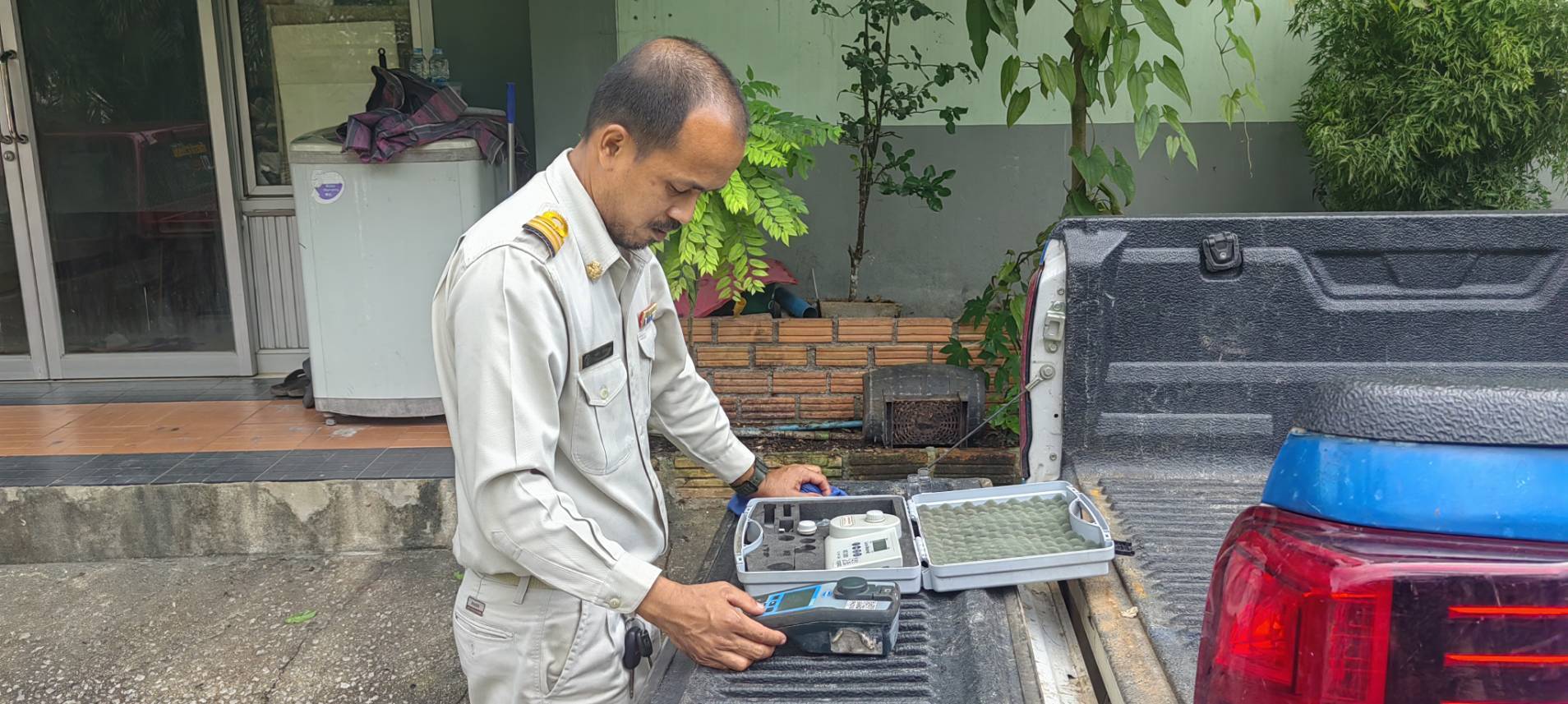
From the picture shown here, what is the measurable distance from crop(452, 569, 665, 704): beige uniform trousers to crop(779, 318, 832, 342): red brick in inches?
111

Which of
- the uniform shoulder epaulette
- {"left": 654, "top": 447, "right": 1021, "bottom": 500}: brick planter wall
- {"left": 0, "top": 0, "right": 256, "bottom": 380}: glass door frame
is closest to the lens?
the uniform shoulder epaulette

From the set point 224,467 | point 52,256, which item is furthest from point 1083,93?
point 52,256

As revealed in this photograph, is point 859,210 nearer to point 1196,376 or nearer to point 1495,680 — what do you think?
point 1196,376

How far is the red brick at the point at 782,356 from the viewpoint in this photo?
15.4ft

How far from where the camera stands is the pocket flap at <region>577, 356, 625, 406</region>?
5.90 ft

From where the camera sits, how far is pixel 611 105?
1.76 meters

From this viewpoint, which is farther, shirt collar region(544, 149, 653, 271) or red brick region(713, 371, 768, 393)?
red brick region(713, 371, 768, 393)

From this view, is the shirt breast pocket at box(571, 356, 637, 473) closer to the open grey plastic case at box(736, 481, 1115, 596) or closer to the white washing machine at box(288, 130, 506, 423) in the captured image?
the open grey plastic case at box(736, 481, 1115, 596)

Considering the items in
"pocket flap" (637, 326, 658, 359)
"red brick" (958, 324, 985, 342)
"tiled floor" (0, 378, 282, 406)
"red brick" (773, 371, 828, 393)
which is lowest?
"tiled floor" (0, 378, 282, 406)

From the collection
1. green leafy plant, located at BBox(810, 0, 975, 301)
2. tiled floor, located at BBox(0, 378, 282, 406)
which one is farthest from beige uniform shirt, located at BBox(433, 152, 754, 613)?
tiled floor, located at BBox(0, 378, 282, 406)

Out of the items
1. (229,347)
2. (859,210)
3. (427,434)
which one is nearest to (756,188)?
(859,210)

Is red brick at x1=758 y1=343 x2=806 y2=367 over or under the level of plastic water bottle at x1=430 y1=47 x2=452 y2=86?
under

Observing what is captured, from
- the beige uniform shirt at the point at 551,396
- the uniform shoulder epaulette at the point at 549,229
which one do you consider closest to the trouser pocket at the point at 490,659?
the beige uniform shirt at the point at 551,396

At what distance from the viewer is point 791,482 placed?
7.29 feet
